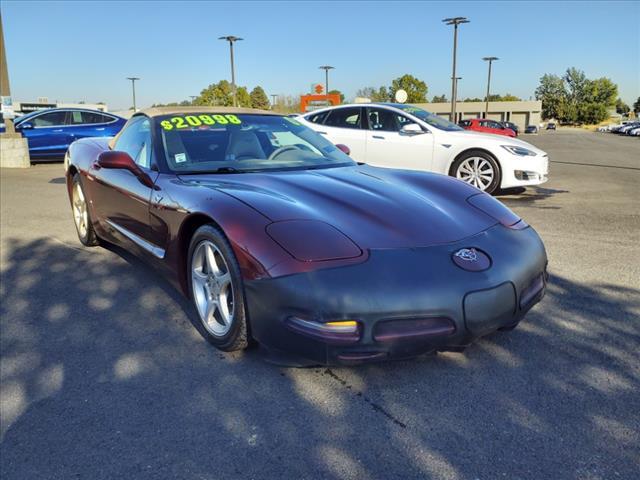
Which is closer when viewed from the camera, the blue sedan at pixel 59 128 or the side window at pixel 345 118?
the side window at pixel 345 118

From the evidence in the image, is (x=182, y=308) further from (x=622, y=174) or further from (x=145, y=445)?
(x=622, y=174)

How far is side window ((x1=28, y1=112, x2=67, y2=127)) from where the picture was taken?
13.0 m

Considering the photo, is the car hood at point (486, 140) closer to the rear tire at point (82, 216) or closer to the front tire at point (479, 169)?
the front tire at point (479, 169)

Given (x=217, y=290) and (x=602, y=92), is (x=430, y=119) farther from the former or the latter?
(x=602, y=92)

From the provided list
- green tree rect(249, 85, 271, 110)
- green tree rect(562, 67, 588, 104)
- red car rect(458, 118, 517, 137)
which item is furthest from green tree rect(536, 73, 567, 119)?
red car rect(458, 118, 517, 137)

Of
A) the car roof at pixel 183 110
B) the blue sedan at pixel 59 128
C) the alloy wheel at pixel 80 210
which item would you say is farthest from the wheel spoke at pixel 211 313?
the blue sedan at pixel 59 128

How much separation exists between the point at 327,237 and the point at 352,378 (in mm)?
697

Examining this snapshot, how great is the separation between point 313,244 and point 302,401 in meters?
0.70

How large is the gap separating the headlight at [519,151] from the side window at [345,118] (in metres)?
2.42

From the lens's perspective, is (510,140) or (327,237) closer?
(327,237)

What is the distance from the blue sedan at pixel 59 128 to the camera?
12.9m

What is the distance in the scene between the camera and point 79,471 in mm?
1897

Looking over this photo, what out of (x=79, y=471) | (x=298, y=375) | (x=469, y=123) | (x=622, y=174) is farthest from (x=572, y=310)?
(x=469, y=123)

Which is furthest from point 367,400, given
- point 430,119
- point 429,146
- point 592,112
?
point 592,112
